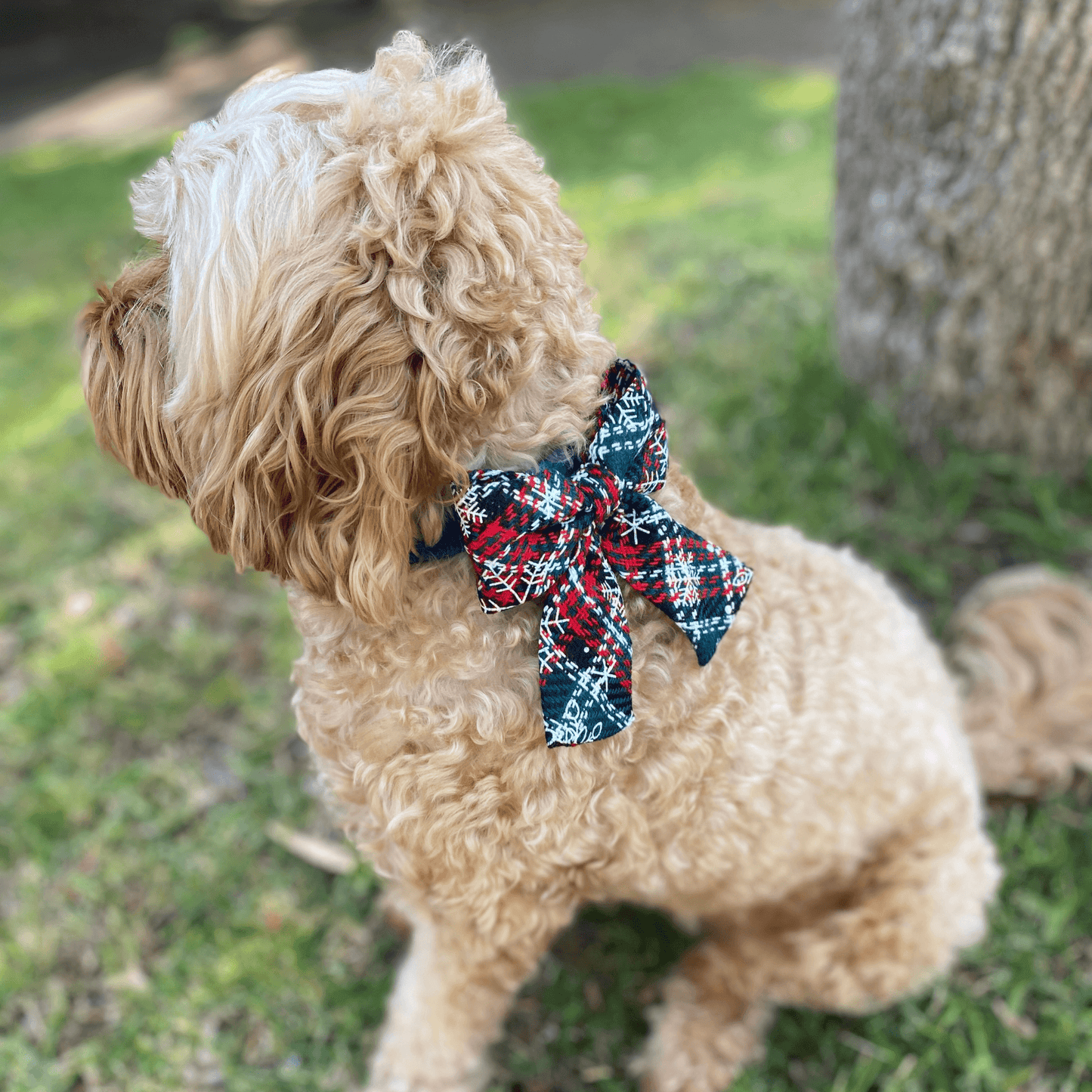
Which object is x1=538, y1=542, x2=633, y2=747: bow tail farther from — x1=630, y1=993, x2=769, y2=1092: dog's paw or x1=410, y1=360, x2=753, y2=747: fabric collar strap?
x1=630, y1=993, x2=769, y2=1092: dog's paw

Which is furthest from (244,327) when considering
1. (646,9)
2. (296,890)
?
(646,9)

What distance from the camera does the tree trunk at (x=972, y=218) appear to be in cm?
263

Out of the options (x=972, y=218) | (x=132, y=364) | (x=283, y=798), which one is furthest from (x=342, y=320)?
(x=972, y=218)

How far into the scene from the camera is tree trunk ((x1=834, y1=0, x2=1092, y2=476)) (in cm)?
263

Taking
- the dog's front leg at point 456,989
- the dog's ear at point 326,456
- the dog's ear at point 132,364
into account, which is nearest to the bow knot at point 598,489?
the dog's ear at point 326,456

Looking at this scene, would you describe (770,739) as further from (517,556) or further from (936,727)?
(517,556)

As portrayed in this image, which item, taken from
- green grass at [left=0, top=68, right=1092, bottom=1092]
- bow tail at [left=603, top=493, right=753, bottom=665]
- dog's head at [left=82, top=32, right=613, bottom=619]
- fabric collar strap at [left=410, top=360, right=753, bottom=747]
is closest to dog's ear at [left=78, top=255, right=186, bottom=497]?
dog's head at [left=82, top=32, right=613, bottom=619]

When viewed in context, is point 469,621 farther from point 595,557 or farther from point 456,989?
point 456,989

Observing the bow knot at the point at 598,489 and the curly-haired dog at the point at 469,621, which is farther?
the bow knot at the point at 598,489

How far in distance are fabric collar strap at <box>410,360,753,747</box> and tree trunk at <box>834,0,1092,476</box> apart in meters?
2.03

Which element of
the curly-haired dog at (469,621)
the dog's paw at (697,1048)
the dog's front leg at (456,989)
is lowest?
the dog's paw at (697,1048)

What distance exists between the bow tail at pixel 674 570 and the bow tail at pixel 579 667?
99 mm

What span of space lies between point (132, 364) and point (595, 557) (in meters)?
0.83

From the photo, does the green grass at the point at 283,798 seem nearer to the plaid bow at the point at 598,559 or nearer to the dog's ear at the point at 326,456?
the dog's ear at the point at 326,456
